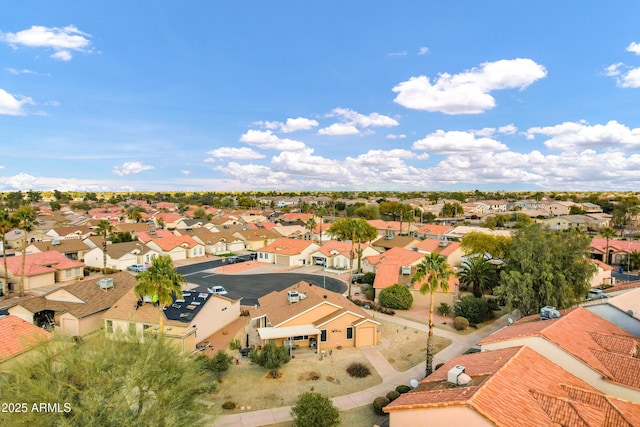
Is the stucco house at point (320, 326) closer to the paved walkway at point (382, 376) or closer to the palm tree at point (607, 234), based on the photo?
the paved walkway at point (382, 376)

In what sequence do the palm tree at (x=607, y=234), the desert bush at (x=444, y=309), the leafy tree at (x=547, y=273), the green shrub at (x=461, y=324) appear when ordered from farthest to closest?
the palm tree at (x=607, y=234) < the desert bush at (x=444, y=309) < the green shrub at (x=461, y=324) < the leafy tree at (x=547, y=273)

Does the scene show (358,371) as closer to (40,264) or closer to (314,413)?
(314,413)

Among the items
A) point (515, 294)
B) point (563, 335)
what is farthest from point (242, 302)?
point (563, 335)

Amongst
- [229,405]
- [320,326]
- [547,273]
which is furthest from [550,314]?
[229,405]

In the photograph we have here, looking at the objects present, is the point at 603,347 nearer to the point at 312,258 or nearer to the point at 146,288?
the point at 146,288

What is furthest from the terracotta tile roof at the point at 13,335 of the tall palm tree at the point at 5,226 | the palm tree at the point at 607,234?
the palm tree at the point at 607,234

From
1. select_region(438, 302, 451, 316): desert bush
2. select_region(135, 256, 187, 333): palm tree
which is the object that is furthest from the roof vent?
select_region(135, 256, 187, 333): palm tree
